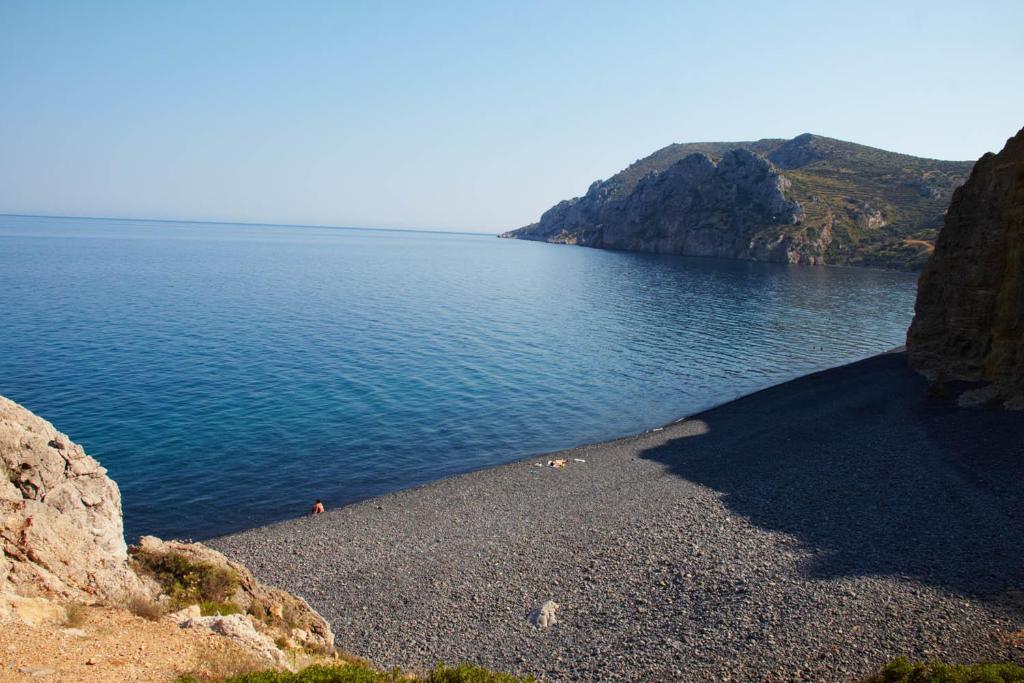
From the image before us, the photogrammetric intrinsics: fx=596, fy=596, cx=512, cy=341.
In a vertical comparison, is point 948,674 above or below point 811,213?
below

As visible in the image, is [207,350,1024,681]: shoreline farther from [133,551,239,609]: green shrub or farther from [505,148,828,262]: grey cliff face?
[505,148,828,262]: grey cliff face

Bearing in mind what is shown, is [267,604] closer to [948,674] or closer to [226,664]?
[226,664]

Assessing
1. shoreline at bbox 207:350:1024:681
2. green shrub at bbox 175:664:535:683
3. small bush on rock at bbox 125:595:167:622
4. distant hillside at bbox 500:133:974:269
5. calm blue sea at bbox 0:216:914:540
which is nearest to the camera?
green shrub at bbox 175:664:535:683

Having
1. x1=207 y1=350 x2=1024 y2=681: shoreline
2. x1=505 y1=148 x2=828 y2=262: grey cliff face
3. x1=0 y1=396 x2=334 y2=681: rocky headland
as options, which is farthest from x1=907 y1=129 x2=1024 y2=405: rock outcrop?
x1=505 y1=148 x2=828 y2=262: grey cliff face

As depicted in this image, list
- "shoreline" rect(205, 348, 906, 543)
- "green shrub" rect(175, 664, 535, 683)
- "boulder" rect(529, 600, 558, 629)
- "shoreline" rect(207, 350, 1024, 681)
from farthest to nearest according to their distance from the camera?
"shoreline" rect(205, 348, 906, 543), "boulder" rect(529, 600, 558, 629), "shoreline" rect(207, 350, 1024, 681), "green shrub" rect(175, 664, 535, 683)

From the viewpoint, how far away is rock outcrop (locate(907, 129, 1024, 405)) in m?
34.8

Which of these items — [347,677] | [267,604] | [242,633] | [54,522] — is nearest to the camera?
[347,677]

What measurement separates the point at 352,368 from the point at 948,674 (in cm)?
4765

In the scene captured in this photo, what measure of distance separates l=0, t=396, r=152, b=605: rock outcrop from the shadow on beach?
20.4 m

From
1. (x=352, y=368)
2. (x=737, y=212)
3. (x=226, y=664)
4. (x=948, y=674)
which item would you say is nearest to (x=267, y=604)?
(x=226, y=664)

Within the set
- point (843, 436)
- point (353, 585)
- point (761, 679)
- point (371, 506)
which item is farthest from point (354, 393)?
point (761, 679)

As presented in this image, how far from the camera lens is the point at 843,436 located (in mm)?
34281

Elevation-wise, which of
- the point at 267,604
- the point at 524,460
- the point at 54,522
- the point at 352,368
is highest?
the point at 54,522

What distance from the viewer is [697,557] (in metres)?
21.7
